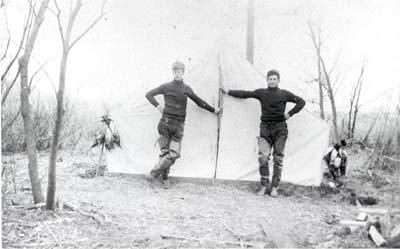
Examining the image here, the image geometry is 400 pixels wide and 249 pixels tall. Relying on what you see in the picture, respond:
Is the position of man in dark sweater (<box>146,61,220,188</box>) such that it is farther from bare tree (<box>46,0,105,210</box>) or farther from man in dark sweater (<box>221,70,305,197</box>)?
bare tree (<box>46,0,105,210</box>)

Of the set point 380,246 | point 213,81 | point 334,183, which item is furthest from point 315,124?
point 380,246

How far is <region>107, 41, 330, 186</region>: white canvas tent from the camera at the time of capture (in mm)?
5512

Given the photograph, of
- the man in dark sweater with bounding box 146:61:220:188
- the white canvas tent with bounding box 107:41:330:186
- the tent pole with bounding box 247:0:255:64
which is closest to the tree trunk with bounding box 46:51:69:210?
the man in dark sweater with bounding box 146:61:220:188

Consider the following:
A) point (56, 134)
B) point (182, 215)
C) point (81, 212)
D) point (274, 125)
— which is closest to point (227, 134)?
point (274, 125)

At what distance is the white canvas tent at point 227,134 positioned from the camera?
18.1 feet

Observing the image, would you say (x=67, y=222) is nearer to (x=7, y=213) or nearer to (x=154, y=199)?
(x=7, y=213)

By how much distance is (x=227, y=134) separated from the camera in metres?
5.61

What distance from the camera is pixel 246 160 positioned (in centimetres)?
557

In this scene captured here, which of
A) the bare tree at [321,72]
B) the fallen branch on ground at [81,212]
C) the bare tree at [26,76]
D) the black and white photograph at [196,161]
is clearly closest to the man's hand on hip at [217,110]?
the black and white photograph at [196,161]

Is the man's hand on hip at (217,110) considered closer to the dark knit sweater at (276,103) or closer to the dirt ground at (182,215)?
the dark knit sweater at (276,103)

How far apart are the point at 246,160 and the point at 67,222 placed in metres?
2.69

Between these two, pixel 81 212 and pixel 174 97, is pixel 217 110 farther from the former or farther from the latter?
pixel 81 212

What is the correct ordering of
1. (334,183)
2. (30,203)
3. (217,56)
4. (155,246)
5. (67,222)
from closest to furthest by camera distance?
(155,246) → (67,222) → (30,203) → (334,183) → (217,56)

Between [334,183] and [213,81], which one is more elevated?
[213,81]
